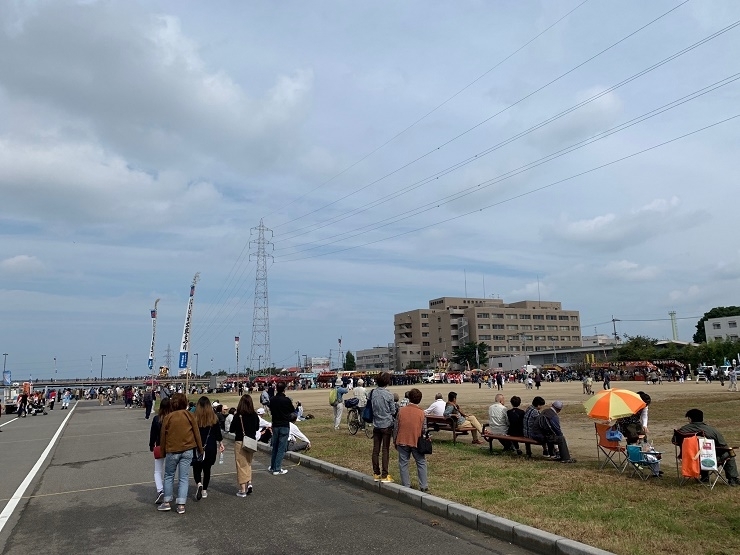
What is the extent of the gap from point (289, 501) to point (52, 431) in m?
19.8

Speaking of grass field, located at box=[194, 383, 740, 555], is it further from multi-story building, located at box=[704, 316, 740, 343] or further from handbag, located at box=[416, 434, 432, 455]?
multi-story building, located at box=[704, 316, 740, 343]

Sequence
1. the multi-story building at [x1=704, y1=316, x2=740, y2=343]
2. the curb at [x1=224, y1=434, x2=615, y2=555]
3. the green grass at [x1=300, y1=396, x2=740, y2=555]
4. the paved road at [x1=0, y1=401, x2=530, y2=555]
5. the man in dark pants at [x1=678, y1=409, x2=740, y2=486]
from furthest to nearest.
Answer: the multi-story building at [x1=704, y1=316, x2=740, y2=343]
the man in dark pants at [x1=678, y1=409, x2=740, y2=486]
the paved road at [x1=0, y1=401, x2=530, y2=555]
the green grass at [x1=300, y1=396, x2=740, y2=555]
the curb at [x1=224, y1=434, x2=615, y2=555]

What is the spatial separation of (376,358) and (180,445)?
520ft

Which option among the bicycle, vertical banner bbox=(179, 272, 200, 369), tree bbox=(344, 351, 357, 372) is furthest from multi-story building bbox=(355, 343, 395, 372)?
the bicycle

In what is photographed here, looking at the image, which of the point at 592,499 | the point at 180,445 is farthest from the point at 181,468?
the point at 592,499

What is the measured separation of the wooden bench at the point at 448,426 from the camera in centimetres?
1405

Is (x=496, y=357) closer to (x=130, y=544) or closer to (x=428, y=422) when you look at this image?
(x=428, y=422)

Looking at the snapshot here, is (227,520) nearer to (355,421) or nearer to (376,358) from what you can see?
(355,421)

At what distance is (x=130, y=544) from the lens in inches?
263

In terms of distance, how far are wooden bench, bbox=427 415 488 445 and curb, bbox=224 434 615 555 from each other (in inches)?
175

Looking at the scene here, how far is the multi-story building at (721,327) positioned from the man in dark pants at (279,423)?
4350 inches

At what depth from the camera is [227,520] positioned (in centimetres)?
762

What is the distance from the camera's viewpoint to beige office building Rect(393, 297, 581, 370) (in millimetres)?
137375

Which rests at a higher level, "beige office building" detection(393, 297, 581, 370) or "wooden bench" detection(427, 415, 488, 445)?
"beige office building" detection(393, 297, 581, 370)
